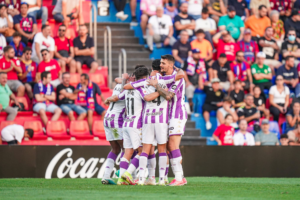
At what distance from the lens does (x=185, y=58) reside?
15945mm

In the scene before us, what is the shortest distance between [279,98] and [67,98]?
6.29 meters

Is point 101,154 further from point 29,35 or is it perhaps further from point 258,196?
point 258,196

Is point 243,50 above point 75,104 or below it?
above

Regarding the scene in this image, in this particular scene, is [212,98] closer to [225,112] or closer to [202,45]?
[225,112]

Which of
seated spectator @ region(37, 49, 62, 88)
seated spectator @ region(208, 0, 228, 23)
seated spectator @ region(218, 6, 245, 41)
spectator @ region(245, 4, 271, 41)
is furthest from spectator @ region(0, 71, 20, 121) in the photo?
spectator @ region(245, 4, 271, 41)

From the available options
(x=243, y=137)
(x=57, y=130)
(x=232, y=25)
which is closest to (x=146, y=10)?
(x=232, y=25)

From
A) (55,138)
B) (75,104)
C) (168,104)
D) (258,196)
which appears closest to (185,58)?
(75,104)

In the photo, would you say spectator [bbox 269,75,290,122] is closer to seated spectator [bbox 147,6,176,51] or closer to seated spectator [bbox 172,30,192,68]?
seated spectator [bbox 172,30,192,68]

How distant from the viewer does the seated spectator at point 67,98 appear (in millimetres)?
13758

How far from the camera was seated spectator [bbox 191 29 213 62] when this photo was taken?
1642 centimetres

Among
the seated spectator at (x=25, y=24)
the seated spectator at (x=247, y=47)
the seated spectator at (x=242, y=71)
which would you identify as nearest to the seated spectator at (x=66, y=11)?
the seated spectator at (x=25, y=24)

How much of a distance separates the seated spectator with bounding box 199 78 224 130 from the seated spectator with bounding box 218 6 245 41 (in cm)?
280

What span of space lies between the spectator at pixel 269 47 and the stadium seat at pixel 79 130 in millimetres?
6736

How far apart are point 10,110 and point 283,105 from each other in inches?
311
